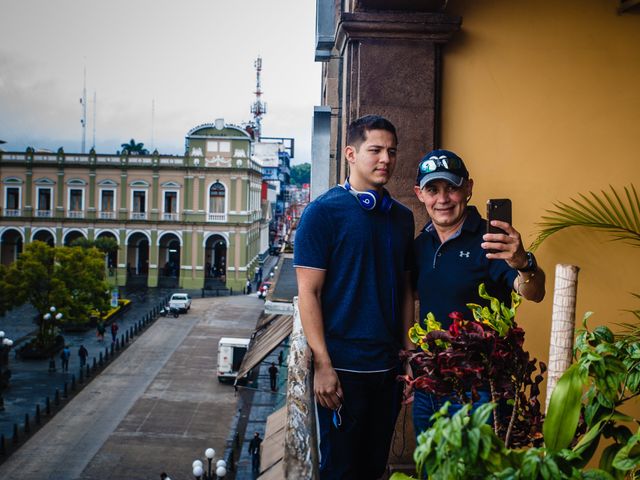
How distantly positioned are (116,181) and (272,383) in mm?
29693

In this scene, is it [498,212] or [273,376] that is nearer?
[498,212]

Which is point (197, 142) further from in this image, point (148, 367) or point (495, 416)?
point (495, 416)

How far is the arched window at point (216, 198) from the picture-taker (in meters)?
47.2

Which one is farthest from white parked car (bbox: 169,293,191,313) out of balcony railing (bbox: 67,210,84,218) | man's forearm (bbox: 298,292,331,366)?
man's forearm (bbox: 298,292,331,366)

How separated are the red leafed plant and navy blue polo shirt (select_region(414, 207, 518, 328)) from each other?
630mm

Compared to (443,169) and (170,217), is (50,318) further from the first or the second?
(443,169)

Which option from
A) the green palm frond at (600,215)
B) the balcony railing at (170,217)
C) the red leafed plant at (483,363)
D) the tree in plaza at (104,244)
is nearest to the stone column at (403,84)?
the green palm frond at (600,215)

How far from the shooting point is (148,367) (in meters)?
25.1

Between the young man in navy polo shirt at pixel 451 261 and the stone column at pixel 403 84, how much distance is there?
1.42 m

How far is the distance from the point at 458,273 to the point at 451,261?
0.06 meters

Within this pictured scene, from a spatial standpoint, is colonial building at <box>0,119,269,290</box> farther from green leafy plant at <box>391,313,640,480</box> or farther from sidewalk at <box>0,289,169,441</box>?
green leafy plant at <box>391,313,640,480</box>

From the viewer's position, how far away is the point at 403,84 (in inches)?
177

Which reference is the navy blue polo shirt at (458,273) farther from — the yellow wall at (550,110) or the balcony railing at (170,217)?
the balcony railing at (170,217)

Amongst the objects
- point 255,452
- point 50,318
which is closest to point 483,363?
point 255,452
